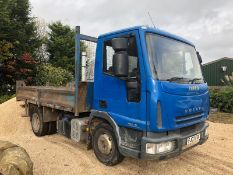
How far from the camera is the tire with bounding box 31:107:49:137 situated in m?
7.96

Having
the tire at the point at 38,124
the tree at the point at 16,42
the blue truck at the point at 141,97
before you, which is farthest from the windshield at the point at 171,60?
the tree at the point at 16,42

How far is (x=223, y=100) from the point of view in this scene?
549 inches

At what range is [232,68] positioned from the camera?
24516 millimetres

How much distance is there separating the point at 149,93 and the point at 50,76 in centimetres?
1558

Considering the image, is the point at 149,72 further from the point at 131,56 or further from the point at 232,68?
the point at 232,68

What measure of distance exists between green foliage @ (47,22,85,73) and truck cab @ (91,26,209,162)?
18559 millimetres

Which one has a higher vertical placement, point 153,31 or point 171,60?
point 153,31

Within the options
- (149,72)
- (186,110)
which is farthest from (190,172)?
(149,72)

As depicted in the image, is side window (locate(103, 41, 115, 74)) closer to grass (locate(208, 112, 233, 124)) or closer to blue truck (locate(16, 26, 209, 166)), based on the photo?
blue truck (locate(16, 26, 209, 166))

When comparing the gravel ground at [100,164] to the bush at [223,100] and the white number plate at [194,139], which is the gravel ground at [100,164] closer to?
the white number plate at [194,139]

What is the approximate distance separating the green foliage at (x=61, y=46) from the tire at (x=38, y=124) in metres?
15.3

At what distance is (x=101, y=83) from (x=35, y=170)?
2112 mm

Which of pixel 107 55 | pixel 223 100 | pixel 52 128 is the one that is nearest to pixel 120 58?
pixel 107 55

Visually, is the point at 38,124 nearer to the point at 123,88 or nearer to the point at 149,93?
the point at 123,88
